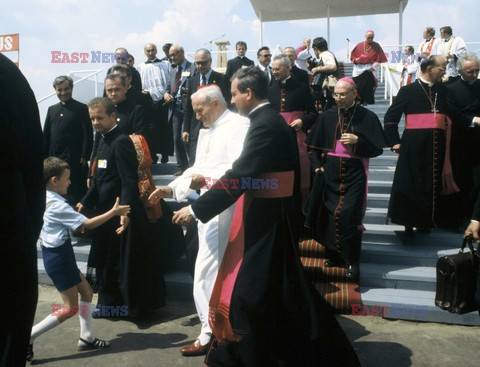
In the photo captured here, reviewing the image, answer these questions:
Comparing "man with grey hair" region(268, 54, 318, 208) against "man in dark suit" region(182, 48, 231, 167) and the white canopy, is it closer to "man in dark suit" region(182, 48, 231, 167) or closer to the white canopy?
"man in dark suit" region(182, 48, 231, 167)

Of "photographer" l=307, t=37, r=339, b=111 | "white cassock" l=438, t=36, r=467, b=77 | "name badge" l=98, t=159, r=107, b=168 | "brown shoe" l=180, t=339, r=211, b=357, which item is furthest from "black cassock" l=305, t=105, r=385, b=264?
"white cassock" l=438, t=36, r=467, b=77

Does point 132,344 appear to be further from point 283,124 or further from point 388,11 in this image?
point 388,11

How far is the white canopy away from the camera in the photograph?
766 inches

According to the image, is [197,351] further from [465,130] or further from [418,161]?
[465,130]

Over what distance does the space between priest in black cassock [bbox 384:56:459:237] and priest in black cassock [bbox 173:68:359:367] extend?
2.71 m

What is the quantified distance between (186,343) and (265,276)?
1.39 metres

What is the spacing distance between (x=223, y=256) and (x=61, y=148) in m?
4.12

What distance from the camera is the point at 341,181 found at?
564 centimetres

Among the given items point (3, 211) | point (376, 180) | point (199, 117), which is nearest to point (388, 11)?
point (376, 180)

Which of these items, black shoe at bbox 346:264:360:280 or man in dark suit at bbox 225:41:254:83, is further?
man in dark suit at bbox 225:41:254:83

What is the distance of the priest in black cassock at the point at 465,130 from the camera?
619 cm

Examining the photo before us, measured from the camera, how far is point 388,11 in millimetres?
19844

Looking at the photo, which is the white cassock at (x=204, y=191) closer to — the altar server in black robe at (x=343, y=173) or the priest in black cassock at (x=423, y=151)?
the altar server in black robe at (x=343, y=173)

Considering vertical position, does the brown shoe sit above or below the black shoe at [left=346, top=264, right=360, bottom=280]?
below
